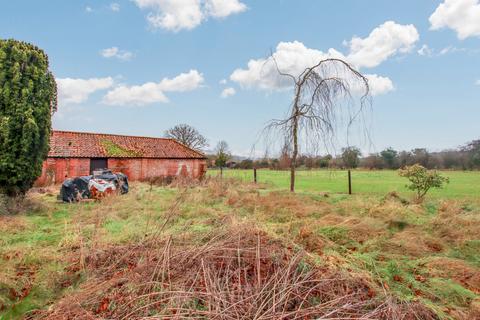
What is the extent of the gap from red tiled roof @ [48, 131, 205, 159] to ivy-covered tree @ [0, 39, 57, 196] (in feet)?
33.6

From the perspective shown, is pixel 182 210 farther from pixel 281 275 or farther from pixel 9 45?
pixel 9 45

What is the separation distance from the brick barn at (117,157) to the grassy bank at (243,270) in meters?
13.7

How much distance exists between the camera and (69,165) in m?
19.7

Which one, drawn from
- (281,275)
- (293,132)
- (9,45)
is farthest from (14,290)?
(9,45)

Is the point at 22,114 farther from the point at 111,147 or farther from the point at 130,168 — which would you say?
the point at 111,147

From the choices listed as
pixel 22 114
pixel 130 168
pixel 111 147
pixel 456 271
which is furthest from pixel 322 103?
pixel 111 147

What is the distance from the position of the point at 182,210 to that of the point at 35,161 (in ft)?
18.5

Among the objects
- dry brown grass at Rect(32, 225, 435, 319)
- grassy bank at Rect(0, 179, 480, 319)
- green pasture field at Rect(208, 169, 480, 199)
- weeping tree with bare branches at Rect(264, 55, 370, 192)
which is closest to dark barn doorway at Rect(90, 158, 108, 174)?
green pasture field at Rect(208, 169, 480, 199)

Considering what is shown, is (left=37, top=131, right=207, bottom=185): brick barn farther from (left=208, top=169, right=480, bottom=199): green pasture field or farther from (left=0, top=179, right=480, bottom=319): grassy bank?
(left=0, top=179, right=480, bottom=319): grassy bank

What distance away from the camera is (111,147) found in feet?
74.5

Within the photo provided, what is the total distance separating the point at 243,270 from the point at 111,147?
70.9ft

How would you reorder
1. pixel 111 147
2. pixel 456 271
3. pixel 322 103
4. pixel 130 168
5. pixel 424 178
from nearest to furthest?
pixel 456 271
pixel 322 103
pixel 424 178
pixel 130 168
pixel 111 147

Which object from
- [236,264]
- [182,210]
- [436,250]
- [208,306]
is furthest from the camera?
[182,210]

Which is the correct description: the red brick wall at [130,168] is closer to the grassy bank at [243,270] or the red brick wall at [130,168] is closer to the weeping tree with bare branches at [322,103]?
the grassy bank at [243,270]
